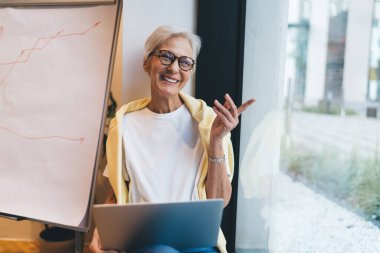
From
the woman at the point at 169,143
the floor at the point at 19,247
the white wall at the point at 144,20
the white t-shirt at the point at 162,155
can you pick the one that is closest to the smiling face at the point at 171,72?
the woman at the point at 169,143

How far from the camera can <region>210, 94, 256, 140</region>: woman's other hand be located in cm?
114

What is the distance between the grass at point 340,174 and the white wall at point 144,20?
730mm

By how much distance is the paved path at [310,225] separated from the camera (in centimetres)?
130

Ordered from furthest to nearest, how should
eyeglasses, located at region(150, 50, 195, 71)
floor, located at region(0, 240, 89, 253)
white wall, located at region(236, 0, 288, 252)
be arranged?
floor, located at region(0, 240, 89, 253) < white wall, located at region(236, 0, 288, 252) < eyeglasses, located at region(150, 50, 195, 71)

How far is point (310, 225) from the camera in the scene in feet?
4.74

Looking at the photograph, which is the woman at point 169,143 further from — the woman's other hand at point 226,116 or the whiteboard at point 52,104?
the whiteboard at point 52,104

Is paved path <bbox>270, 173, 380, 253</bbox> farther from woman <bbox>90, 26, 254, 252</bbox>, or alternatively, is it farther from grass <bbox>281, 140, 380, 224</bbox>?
woman <bbox>90, 26, 254, 252</bbox>

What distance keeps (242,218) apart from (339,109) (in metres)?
0.68

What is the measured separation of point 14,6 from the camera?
1636 mm

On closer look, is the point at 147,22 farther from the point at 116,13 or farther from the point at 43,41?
the point at 43,41

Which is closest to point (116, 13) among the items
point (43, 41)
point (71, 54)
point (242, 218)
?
point (71, 54)

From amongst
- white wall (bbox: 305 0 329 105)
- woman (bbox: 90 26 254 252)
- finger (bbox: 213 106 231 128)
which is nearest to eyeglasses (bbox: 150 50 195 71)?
woman (bbox: 90 26 254 252)

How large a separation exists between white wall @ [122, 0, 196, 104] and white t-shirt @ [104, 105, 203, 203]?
29cm

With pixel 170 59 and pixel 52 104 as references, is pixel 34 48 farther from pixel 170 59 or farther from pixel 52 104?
pixel 170 59
